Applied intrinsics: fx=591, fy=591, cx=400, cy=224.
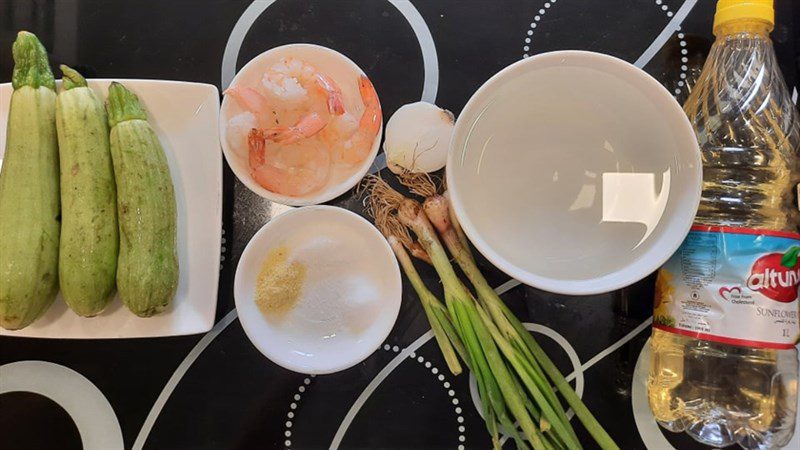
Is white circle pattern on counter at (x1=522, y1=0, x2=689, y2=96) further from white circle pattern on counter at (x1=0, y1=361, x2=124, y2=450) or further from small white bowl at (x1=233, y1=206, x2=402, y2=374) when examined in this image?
white circle pattern on counter at (x1=0, y1=361, x2=124, y2=450)

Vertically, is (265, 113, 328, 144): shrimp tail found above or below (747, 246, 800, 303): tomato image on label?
above

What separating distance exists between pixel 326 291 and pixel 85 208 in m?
0.36

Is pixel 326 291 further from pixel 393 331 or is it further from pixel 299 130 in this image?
pixel 299 130

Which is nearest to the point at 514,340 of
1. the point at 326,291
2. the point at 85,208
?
the point at 326,291

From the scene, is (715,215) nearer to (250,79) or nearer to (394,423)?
(394,423)

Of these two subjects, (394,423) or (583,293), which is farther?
(394,423)

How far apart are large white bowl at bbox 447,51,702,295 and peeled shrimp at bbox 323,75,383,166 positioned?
7.3 inches

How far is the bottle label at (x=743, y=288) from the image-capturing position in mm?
785

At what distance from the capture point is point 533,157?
2.59 feet

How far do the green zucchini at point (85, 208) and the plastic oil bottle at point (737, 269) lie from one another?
31.4 inches

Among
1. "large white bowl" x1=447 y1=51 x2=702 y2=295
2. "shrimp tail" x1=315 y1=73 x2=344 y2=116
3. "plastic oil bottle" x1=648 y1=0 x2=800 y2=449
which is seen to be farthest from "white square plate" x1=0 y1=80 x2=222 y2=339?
"plastic oil bottle" x1=648 y1=0 x2=800 y2=449

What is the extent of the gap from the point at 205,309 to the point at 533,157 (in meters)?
0.53

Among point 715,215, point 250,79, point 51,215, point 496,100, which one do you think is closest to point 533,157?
point 496,100

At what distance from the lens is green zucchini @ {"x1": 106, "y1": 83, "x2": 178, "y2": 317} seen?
0.83 metres
